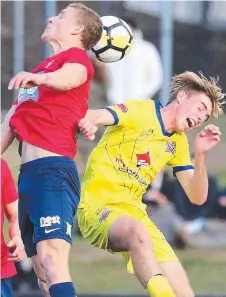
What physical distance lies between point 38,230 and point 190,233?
426cm

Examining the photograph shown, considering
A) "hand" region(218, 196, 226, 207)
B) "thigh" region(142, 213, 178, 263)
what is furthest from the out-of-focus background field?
"thigh" region(142, 213, 178, 263)

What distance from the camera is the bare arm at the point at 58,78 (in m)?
5.17

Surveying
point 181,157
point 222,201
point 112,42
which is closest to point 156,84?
A: point 222,201

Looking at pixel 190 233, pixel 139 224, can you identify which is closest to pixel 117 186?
pixel 139 224

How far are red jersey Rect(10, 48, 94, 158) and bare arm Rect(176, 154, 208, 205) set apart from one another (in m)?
0.80

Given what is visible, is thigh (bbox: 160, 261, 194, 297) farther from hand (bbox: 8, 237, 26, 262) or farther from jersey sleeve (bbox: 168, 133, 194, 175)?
hand (bbox: 8, 237, 26, 262)

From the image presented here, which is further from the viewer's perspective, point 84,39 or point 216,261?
point 216,261

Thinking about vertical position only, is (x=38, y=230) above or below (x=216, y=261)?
above

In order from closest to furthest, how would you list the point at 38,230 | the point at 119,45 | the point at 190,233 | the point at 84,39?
the point at 38,230
the point at 84,39
the point at 119,45
the point at 190,233

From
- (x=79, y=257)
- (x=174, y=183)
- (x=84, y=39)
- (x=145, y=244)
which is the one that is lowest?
(x=79, y=257)

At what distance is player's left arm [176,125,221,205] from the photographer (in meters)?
5.95

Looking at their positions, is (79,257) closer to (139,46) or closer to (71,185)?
(139,46)

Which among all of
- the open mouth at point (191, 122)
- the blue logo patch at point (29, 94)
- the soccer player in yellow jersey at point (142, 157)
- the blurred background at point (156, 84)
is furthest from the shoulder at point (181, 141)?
the blurred background at point (156, 84)

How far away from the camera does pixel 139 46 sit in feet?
32.0
